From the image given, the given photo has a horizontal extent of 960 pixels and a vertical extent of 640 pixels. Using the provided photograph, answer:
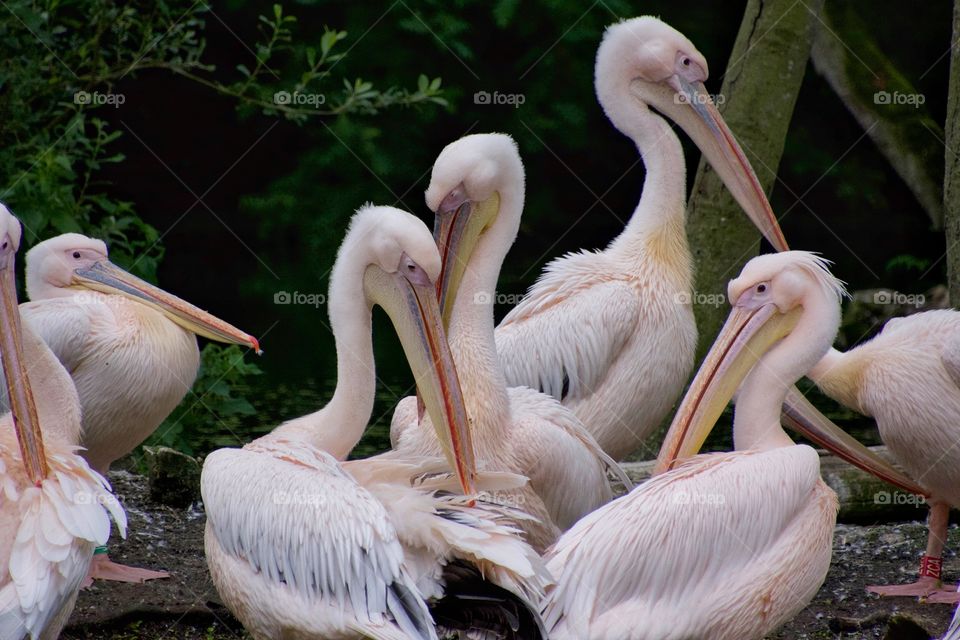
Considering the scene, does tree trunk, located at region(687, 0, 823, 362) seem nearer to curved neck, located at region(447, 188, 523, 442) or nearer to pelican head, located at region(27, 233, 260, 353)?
curved neck, located at region(447, 188, 523, 442)

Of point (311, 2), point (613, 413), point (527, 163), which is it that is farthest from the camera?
point (527, 163)

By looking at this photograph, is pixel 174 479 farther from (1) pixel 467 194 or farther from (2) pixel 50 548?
(2) pixel 50 548

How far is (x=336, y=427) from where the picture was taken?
4031 millimetres

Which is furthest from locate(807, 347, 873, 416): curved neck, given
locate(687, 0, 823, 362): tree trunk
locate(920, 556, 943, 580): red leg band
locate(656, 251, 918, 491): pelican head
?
locate(687, 0, 823, 362): tree trunk

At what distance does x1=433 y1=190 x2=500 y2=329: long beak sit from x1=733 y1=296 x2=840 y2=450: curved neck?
1.02 metres

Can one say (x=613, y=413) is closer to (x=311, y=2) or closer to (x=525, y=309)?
(x=525, y=309)

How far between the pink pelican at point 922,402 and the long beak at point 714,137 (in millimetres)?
662

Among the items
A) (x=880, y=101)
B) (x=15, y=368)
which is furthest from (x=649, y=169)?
(x=880, y=101)

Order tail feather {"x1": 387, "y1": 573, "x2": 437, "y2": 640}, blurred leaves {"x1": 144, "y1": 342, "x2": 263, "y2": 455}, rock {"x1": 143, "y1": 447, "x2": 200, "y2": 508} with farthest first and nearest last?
blurred leaves {"x1": 144, "y1": 342, "x2": 263, "y2": 455} < rock {"x1": 143, "y1": 447, "x2": 200, "y2": 508} < tail feather {"x1": 387, "y1": 573, "x2": 437, "y2": 640}

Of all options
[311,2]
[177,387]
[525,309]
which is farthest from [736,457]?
[311,2]

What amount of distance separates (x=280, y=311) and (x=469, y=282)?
6330 millimetres

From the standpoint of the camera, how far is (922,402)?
4590 mm

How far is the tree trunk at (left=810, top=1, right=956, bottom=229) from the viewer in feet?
29.1

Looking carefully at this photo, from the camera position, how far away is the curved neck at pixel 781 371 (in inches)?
162
